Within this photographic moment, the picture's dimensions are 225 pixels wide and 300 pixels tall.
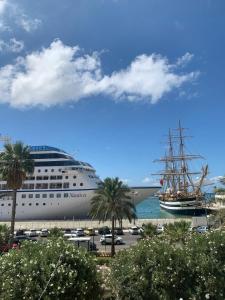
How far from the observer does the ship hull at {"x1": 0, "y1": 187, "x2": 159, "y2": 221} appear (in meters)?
75.7

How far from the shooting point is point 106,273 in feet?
56.2

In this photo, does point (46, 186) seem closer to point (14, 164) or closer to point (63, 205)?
point (63, 205)

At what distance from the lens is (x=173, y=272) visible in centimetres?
1544

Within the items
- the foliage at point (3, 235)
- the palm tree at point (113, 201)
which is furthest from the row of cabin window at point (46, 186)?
the foliage at point (3, 235)

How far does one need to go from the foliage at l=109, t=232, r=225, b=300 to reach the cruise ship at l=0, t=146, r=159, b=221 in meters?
59.5

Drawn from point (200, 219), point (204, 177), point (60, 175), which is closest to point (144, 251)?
point (200, 219)

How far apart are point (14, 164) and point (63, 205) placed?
1444 inches

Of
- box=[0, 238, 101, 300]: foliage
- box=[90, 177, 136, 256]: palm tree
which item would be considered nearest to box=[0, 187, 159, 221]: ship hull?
box=[90, 177, 136, 256]: palm tree

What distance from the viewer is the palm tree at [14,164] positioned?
40.4 metres

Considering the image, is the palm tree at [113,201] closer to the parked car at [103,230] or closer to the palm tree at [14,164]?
the palm tree at [14,164]

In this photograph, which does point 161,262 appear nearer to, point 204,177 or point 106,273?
point 106,273

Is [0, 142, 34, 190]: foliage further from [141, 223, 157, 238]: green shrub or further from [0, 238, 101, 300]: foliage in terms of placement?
[0, 238, 101, 300]: foliage

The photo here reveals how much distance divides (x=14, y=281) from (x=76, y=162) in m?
65.2

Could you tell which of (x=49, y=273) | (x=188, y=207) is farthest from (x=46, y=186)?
(x=49, y=273)
